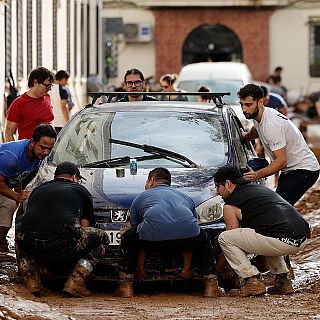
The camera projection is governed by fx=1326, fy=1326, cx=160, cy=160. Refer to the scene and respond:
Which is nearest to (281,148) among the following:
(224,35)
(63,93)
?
(63,93)

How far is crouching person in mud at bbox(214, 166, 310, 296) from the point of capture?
10289mm

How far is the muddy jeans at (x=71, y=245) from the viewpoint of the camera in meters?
10.1

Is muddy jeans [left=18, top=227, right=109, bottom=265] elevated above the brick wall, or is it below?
below

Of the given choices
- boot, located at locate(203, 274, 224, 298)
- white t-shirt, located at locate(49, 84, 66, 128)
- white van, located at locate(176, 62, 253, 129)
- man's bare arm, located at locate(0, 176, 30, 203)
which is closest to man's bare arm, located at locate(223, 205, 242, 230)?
boot, located at locate(203, 274, 224, 298)

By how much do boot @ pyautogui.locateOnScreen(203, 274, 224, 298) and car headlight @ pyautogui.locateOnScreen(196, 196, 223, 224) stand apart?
0.46 metres

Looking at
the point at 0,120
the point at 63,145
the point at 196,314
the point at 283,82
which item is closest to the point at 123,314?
the point at 196,314

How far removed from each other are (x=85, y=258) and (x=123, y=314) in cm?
116

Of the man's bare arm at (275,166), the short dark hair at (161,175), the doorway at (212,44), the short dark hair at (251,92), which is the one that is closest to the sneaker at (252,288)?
the short dark hair at (161,175)

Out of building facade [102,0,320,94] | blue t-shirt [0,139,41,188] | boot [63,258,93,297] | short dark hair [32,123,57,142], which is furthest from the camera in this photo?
building facade [102,0,320,94]

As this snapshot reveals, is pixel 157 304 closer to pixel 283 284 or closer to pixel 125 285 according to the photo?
pixel 125 285

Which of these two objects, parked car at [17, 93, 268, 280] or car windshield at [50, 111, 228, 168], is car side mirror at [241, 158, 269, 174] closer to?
parked car at [17, 93, 268, 280]

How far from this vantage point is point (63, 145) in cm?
1188

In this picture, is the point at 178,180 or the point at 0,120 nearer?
the point at 178,180

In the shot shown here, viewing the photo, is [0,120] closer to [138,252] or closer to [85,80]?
[138,252]
